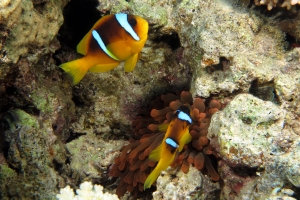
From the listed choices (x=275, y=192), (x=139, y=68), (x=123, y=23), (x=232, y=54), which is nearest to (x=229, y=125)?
(x=275, y=192)

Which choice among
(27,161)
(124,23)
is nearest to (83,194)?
(27,161)

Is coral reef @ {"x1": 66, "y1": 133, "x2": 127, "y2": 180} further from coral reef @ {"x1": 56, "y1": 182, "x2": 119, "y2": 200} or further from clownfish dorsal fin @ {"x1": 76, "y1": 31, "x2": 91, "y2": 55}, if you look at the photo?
clownfish dorsal fin @ {"x1": 76, "y1": 31, "x2": 91, "y2": 55}

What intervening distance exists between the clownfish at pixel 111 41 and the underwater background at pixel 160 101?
45 cm

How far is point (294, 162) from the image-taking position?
75.5 inches

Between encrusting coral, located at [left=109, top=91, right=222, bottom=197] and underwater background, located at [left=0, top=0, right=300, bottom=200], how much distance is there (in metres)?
0.01

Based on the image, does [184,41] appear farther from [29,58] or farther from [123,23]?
[29,58]

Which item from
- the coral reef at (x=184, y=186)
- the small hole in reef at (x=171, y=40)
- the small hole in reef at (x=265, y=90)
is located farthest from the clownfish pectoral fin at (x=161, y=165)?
the small hole in reef at (x=171, y=40)

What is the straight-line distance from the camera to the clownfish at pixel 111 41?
227 cm

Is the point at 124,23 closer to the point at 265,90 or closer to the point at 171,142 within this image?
the point at 171,142

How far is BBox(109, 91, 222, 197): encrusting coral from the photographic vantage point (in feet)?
8.54

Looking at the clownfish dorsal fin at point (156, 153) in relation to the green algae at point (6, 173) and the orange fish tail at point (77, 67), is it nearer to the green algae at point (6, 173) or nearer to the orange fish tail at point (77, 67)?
the orange fish tail at point (77, 67)

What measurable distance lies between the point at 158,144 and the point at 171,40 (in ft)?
4.90

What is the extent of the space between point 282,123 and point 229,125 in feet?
1.29

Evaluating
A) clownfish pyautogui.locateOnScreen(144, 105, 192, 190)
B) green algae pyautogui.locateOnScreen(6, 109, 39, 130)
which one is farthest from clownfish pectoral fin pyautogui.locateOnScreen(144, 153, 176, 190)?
green algae pyautogui.locateOnScreen(6, 109, 39, 130)
